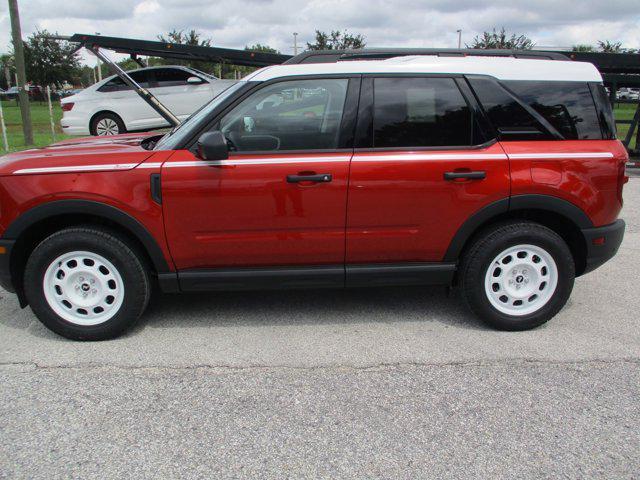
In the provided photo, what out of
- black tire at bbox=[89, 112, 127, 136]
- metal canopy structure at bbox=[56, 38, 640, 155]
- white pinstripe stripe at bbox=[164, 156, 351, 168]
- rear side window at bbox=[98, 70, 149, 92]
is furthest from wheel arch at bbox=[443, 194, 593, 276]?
black tire at bbox=[89, 112, 127, 136]

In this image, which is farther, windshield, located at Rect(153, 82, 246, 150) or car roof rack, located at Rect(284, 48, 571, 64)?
car roof rack, located at Rect(284, 48, 571, 64)

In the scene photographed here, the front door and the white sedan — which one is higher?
the white sedan

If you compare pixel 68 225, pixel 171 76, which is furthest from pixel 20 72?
pixel 68 225

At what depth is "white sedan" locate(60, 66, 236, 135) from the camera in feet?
40.3

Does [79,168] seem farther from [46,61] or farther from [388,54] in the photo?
[46,61]

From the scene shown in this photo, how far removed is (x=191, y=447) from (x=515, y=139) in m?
2.74

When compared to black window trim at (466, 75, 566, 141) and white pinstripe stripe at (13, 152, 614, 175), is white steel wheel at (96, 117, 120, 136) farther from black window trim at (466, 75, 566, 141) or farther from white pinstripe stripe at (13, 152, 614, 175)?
black window trim at (466, 75, 566, 141)

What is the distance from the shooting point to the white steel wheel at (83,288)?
3609 mm

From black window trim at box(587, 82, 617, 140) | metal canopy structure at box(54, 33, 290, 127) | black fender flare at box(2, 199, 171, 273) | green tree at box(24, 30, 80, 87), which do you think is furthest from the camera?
green tree at box(24, 30, 80, 87)

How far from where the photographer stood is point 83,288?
3674mm

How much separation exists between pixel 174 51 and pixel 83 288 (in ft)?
21.4

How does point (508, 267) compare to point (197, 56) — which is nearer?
point (508, 267)

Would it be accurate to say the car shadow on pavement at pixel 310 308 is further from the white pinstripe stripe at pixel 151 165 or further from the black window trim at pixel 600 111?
the black window trim at pixel 600 111

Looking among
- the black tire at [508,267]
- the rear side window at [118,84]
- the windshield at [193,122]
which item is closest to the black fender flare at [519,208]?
the black tire at [508,267]
